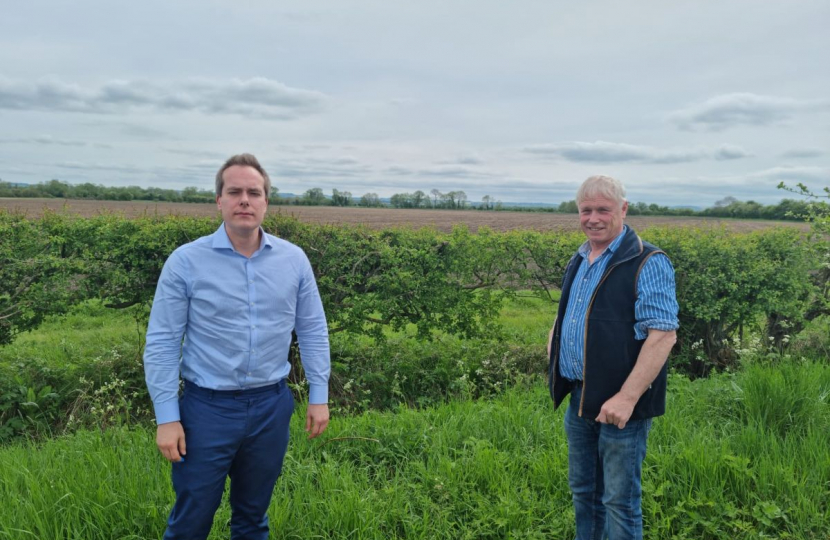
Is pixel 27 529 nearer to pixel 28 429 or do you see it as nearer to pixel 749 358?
pixel 28 429

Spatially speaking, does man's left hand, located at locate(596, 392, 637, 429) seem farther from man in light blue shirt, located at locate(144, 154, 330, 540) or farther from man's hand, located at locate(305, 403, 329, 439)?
man in light blue shirt, located at locate(144, 154, 330, 540)

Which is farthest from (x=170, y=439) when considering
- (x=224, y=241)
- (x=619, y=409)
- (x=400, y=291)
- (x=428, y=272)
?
(x=428, y=272)

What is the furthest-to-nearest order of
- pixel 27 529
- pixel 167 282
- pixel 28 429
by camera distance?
pixel 28 429 < pixel 27 529 < pixel 167 282

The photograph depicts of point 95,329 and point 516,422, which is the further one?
point 95,329

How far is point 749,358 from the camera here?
228 inches

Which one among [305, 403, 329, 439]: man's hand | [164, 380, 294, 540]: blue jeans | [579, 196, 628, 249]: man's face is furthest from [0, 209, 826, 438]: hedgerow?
[579, 196, 628, 249]: man's face

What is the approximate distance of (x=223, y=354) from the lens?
97.5 inches

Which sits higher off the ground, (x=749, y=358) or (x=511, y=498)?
(x=749, y=358)

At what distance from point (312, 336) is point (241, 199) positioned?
2.65 ft

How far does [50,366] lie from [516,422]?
17.4 feet

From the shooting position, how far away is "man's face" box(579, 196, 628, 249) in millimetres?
2684

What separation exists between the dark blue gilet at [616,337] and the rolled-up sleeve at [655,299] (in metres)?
0.04

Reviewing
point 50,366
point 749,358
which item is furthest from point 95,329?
point 749,358

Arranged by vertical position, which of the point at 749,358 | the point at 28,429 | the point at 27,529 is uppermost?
the point at 749,358
